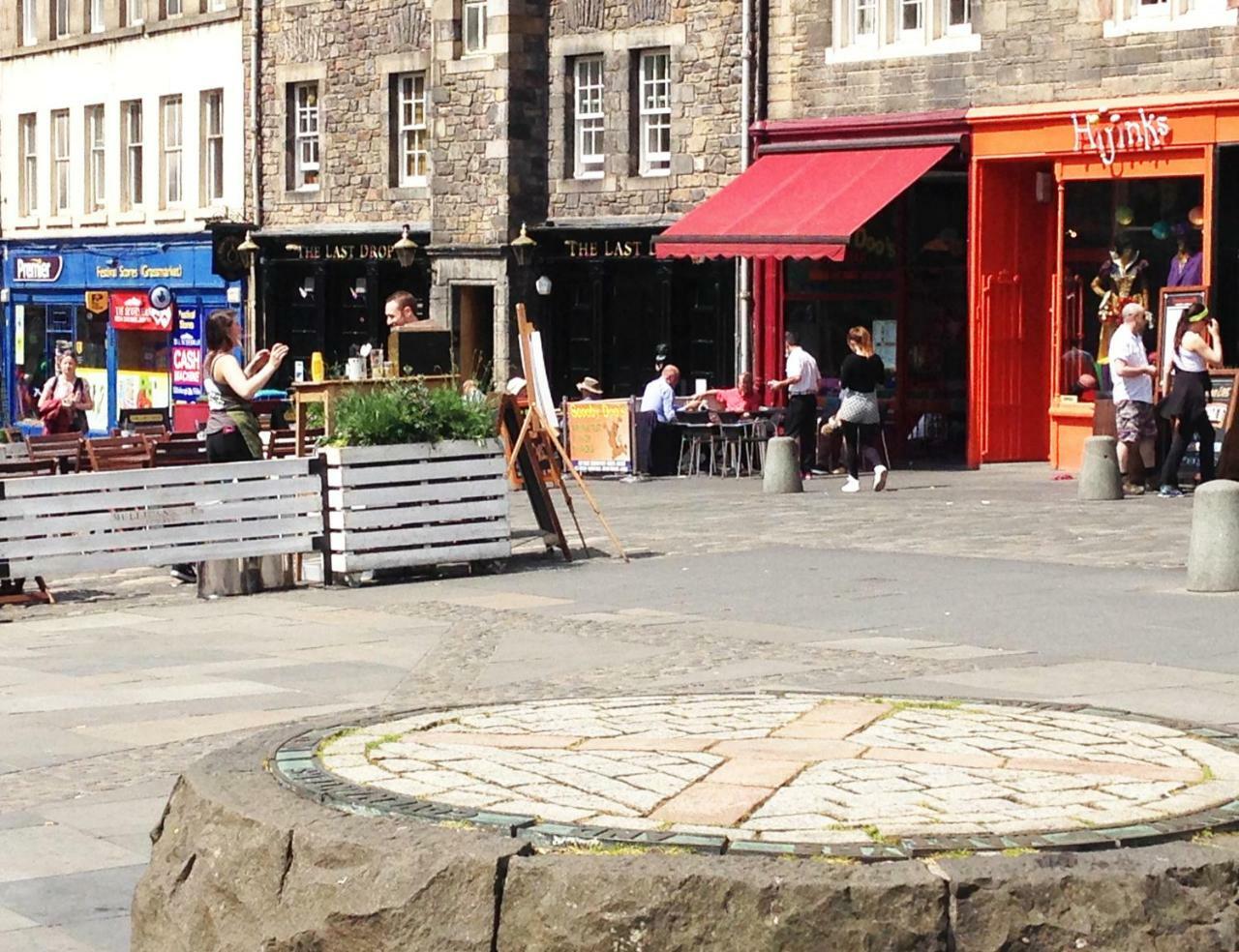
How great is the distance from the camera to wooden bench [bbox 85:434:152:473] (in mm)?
20297

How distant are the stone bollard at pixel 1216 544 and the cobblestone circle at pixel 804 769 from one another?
8.07m

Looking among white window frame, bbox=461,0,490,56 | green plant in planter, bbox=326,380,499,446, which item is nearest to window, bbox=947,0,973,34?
white window frame, bbox=461,0,490,56

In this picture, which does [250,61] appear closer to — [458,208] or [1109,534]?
[458,208]

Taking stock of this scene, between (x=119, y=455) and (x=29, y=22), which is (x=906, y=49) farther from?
(x=29, y=22)

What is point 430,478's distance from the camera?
17.3m

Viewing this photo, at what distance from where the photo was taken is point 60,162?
47938 millimetres

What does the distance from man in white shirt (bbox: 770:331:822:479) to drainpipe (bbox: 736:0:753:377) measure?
310 centimetres

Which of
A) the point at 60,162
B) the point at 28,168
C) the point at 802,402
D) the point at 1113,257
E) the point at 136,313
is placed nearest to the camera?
the point at 1113,257

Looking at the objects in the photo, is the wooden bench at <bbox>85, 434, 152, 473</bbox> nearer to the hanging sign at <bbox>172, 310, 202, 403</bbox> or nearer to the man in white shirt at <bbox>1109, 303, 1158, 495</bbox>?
the man in white shirt at <bbox>1109, 303, 1158, 495</bbox>

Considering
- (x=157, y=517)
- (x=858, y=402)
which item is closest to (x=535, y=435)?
(x=157, y=517)

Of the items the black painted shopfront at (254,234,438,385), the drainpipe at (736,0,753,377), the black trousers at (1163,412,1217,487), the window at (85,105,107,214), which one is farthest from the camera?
the window at (85,105,107,214)

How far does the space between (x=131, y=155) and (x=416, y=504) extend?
30.1 metres

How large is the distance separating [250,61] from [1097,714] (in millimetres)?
35655

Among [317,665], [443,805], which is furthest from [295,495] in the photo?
[443,805]
